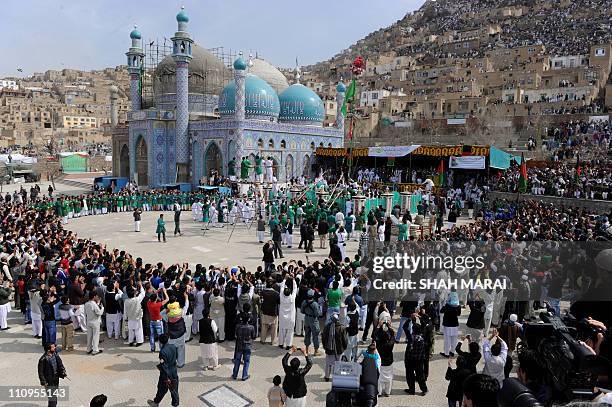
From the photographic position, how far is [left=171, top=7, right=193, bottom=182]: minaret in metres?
32.8

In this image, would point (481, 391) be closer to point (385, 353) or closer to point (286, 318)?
point (385, 353)

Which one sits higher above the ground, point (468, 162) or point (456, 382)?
point (468, 162)

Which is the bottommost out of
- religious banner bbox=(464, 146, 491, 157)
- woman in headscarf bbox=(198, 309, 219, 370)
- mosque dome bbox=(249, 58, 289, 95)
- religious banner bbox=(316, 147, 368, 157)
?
woman in headscarf bbox=(198, 309, 219, 370)

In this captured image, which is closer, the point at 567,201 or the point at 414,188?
the point at 567,201

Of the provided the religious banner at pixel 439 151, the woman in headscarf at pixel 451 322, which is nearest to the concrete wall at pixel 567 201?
the religious banner at pixel 439 151

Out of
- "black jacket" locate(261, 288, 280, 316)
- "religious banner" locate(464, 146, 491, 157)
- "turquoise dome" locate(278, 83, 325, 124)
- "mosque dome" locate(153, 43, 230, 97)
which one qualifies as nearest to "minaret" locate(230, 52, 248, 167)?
"turquoise dome" locate(278, 83, 325, 124)

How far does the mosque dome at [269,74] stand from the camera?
147 ft

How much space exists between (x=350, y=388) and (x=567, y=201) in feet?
70.5

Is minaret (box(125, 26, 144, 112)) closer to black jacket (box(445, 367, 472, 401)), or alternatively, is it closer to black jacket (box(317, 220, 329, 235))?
black jacket (box(317, 220, 329, 235))

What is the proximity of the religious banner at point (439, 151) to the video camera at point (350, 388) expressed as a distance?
2504cm

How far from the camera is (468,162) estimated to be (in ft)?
89.5

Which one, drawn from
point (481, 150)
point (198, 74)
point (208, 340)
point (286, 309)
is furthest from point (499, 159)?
point (198, 74)

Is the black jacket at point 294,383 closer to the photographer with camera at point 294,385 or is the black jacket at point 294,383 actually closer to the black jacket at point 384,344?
the photographer with camera at point 294,385

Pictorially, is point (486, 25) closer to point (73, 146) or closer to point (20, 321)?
point (73, 146)
